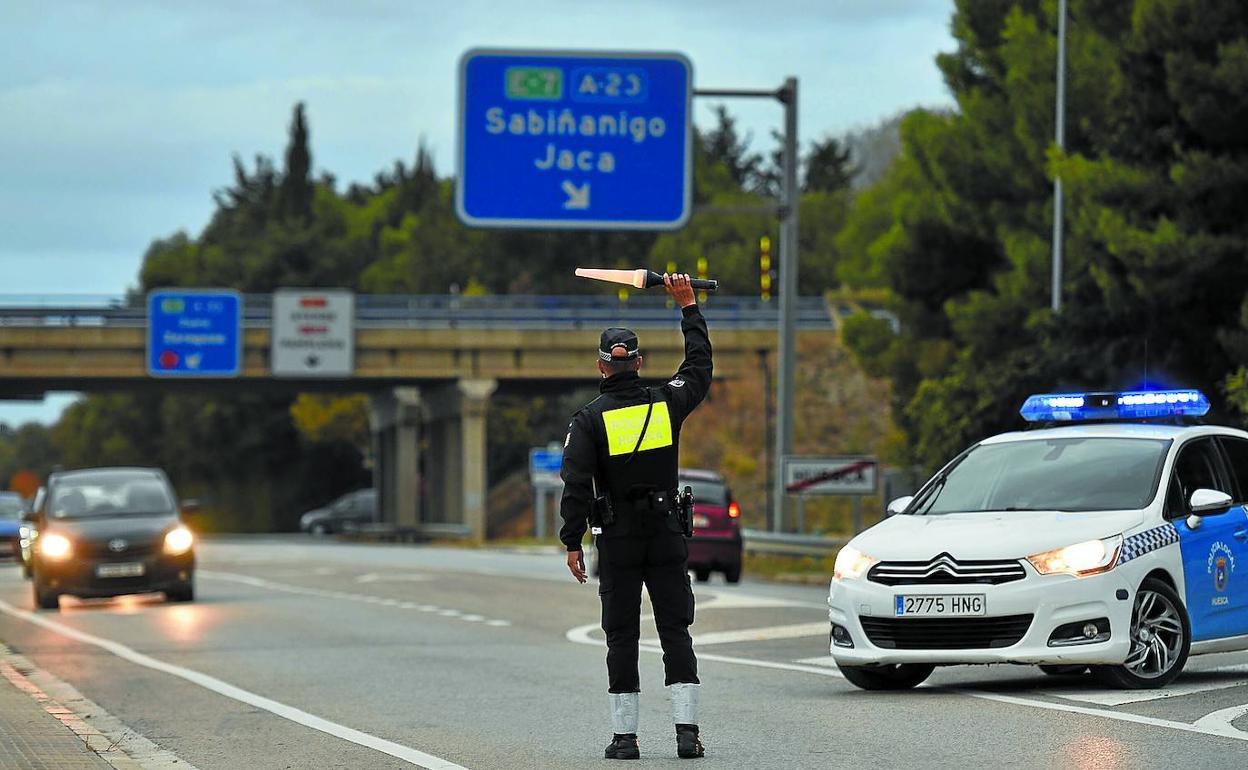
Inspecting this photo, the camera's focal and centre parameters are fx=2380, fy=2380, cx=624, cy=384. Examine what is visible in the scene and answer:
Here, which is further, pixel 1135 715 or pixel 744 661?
pixel 744 661

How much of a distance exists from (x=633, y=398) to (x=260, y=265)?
327 ft

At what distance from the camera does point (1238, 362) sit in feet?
102

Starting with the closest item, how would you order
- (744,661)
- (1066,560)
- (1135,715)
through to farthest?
(1135,715)
(1066,560)
(744,661)

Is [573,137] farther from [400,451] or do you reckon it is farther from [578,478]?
[400,451]

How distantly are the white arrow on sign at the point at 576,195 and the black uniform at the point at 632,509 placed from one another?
2211cm

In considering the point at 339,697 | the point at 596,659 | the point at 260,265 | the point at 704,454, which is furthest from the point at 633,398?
the point at 260,265

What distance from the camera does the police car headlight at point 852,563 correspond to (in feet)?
40.7

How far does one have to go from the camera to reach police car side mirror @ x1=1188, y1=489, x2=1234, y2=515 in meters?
12.6

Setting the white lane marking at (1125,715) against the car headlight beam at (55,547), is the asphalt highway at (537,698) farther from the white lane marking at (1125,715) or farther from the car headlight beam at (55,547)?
the car headlight beam at (55,547)

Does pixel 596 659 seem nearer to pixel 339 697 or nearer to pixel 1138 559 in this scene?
pixel 339 697

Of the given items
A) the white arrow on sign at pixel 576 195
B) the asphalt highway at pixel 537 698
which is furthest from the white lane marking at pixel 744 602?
the white arrow on sign at pixel 576 195

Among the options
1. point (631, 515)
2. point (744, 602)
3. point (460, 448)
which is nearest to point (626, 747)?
point (631, 515)

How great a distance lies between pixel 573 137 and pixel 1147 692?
2054cm

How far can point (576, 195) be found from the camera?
105ft
